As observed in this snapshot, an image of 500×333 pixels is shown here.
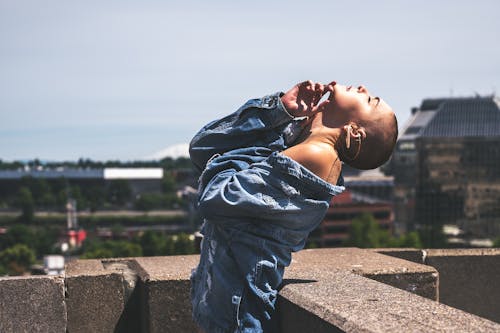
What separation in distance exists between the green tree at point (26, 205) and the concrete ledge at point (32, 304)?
14005cm

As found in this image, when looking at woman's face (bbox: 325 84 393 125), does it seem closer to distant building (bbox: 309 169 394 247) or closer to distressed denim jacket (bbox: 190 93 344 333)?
distressed denim jacket (bbox: 190 93 344 333)

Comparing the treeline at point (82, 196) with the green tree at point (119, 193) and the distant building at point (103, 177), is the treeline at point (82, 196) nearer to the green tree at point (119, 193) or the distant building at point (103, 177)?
the green tree at point (119, 193)

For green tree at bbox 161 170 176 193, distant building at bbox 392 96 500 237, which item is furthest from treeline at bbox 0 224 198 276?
green tree at bbox 161 170 176 193

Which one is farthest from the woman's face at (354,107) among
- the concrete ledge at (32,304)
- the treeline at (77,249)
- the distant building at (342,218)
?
the distant building at (342,218)

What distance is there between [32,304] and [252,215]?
1932 mm

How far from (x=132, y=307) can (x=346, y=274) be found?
147cm

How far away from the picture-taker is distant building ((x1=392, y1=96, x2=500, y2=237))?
110688mm

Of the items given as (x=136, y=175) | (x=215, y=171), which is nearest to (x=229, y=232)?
(x=215, y=171)

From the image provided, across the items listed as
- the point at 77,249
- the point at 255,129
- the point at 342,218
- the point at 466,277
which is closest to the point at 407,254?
the point at 466,277

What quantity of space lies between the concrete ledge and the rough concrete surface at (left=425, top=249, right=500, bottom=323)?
264 cm

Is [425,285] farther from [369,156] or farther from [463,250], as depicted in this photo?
[463,250]

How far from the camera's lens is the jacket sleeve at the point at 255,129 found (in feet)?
11.2

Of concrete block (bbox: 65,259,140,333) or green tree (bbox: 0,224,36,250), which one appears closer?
concrete block (bbox: 65,259,140,333)

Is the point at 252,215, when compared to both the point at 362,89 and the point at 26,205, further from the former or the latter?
the point at 26,205
